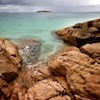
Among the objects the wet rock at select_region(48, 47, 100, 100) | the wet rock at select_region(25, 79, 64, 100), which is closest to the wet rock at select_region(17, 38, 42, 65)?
the wet rock at select_region(48, 47, 100, 100)

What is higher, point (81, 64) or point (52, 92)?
point (81, 64)

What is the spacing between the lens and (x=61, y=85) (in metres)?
10.4

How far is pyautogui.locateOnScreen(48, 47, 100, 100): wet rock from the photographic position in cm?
909

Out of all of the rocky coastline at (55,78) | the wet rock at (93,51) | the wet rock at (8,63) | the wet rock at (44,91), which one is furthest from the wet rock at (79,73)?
the wet rock at (8,63)

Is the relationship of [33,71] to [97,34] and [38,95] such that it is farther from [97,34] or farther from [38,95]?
[97,34]

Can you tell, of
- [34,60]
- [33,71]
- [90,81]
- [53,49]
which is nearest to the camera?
[90,81]

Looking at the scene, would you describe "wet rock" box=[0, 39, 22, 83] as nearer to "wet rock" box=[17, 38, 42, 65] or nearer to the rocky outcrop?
"wet rock" box=[17, 38, 42, 65]

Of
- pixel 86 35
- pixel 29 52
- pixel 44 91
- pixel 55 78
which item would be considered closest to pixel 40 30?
pixel 86 35

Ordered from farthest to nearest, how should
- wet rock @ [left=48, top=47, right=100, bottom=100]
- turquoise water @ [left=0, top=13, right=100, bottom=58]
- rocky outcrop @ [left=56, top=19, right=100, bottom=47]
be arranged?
turquoise water @ [left=0, top=13, right=100, bottom=58]
rocky outcrop @ [left=56, top=19, right=100, bottom=47]
wet rock @ [left=48, top=47, right=100, bottom=100]

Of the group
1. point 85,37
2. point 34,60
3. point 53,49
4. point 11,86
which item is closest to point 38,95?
point 11,86

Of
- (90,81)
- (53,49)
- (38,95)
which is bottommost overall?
(53,49)

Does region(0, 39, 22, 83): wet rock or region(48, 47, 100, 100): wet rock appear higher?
region(48, 47, 100, 100): wet rock

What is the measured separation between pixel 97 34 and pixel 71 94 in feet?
36.2

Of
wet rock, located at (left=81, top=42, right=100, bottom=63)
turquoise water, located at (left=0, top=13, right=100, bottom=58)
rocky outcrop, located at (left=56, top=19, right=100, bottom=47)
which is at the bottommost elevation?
turquoise water, located at (left=0, top=13, right=100, bottom=58)
